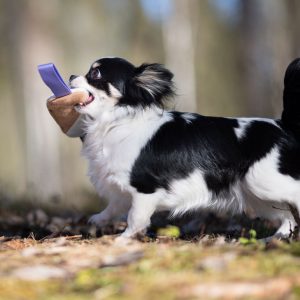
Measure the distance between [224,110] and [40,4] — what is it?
12.4 m

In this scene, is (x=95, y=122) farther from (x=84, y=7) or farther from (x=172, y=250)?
(x=84, y=7)

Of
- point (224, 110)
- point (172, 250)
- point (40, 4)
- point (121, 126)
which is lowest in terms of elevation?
point (224, 110)

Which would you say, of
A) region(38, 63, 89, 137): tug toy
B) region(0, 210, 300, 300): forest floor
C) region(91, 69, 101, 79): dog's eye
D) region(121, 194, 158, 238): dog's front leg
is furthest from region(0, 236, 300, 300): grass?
region(91, 69, 101, 79): dog's eye

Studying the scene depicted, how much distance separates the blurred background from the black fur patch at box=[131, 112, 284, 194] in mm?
510

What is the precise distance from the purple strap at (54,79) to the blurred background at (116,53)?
3.18ft

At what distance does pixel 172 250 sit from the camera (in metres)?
3.18

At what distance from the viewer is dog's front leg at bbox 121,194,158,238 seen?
462 cm

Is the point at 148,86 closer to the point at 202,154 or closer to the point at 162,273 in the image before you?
the point at 202,154

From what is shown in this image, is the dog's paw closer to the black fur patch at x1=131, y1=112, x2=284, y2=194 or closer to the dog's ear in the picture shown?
the black fur patch at x1=131, y1=112, x2=284, y2=194

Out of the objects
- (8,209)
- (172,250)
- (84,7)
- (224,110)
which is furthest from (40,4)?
(172,250)

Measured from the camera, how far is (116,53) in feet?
85.1

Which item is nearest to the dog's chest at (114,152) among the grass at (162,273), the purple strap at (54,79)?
A: the purple strap at (54,79)

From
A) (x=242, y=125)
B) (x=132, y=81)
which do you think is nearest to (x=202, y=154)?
(x=242, y=125)

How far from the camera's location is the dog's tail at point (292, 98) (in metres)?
4.70
